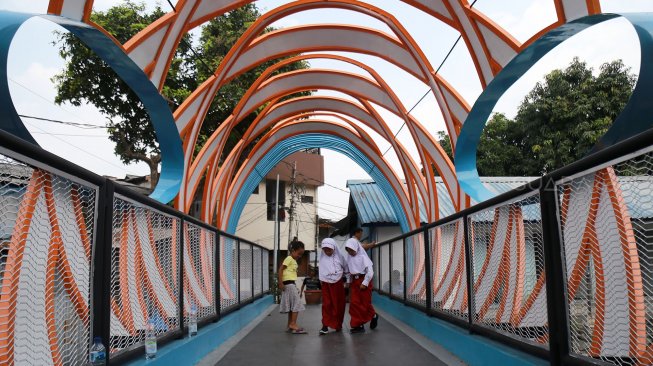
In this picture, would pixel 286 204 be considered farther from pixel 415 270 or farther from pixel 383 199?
pixel 415 270

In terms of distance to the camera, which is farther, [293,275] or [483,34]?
[293,275]

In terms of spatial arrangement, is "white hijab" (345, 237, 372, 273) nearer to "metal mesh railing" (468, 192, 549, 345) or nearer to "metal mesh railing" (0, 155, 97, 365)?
"metal mesh railing" (468, 192, 549, 345)

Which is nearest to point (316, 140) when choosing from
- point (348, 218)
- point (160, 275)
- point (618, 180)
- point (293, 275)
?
point (348, 218)

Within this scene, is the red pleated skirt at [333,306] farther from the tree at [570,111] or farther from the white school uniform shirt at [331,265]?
the tree at [570,111]

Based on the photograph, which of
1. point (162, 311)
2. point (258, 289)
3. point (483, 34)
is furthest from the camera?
point (258, 289)

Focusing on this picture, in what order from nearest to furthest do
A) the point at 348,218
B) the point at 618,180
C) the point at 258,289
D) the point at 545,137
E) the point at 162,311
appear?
the point at 618,180 < the point at 162,311 < the point at 258,289 < the point at 545,137 < the point at 348,218

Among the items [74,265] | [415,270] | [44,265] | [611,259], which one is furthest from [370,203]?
[44,265]

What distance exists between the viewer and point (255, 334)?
8.87 meters

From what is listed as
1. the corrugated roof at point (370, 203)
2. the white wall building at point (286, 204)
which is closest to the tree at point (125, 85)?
the corrugated roof at point (370, 203)

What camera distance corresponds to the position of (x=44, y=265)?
315 centimetres

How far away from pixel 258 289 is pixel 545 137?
42.6ft

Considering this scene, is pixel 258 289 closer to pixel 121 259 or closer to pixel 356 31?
pixel 356 31

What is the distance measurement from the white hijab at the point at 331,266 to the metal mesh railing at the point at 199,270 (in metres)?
1.87

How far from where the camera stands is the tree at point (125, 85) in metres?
17.9
